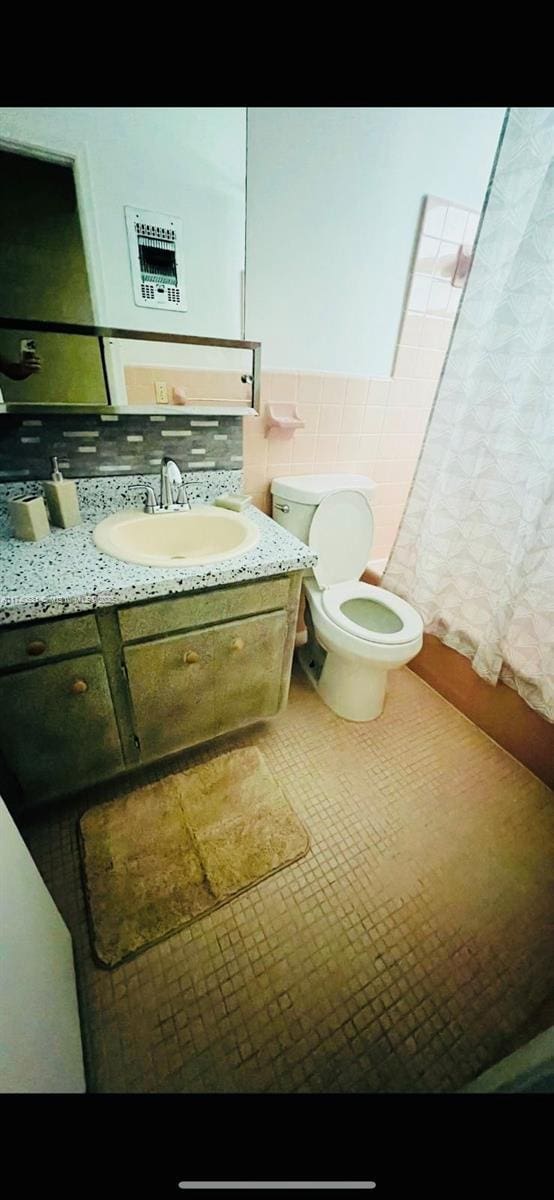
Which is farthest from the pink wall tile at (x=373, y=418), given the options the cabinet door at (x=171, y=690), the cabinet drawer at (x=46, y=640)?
the cabinet drawer at (x=46, y=640)

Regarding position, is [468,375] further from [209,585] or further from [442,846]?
[442,846]

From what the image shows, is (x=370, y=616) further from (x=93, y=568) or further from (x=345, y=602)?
(x=93, y=568)

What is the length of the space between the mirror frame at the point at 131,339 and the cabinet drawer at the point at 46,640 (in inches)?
22.6

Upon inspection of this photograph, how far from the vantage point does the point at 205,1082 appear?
A: 73cm

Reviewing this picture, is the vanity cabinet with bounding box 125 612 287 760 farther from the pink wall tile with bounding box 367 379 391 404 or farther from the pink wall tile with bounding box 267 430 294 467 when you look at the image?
the pink wall tile with bounding box 367 379 391 404

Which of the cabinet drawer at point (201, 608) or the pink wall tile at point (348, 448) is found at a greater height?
the pink wall tile at point (348, 448)

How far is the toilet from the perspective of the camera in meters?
1.29

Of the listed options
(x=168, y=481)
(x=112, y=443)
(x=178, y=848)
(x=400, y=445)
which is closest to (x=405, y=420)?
(x=400, y=445)

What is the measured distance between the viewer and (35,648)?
0.83 m

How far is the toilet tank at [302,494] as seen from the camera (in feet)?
4.48

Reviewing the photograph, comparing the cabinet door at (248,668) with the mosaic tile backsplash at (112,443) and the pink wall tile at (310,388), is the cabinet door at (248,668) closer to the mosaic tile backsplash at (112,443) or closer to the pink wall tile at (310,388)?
the mosaic tile backsplash at (112,443)

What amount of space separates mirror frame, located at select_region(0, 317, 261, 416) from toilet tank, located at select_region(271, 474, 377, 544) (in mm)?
263

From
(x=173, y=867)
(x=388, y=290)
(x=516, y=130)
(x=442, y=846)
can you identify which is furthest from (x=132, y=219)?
(x=442, y=846)
